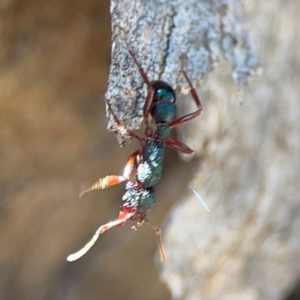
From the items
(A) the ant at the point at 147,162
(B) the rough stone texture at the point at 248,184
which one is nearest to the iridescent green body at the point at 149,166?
(A) the ant at the point at 147,162

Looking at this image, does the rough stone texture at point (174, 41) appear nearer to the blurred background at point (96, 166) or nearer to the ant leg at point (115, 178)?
the blurred background at point (96, 166)

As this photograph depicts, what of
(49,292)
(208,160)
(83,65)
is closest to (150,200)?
(208,160)

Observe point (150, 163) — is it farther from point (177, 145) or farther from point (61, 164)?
point (61, 164)

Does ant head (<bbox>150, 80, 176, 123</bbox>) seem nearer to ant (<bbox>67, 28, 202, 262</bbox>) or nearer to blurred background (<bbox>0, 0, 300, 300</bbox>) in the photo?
ant (<bbox>67, 28, 202, 262</bbox>)

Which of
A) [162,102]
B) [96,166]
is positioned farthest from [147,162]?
[96,166]

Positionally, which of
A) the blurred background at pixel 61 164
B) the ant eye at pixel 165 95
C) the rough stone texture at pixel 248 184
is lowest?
the rough stone texture at pixel 248 184

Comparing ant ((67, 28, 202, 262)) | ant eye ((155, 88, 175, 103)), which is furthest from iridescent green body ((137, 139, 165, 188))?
ant eye ((155, 88, 175, 103))

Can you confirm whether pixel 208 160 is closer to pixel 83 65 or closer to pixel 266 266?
pixel 83 65
